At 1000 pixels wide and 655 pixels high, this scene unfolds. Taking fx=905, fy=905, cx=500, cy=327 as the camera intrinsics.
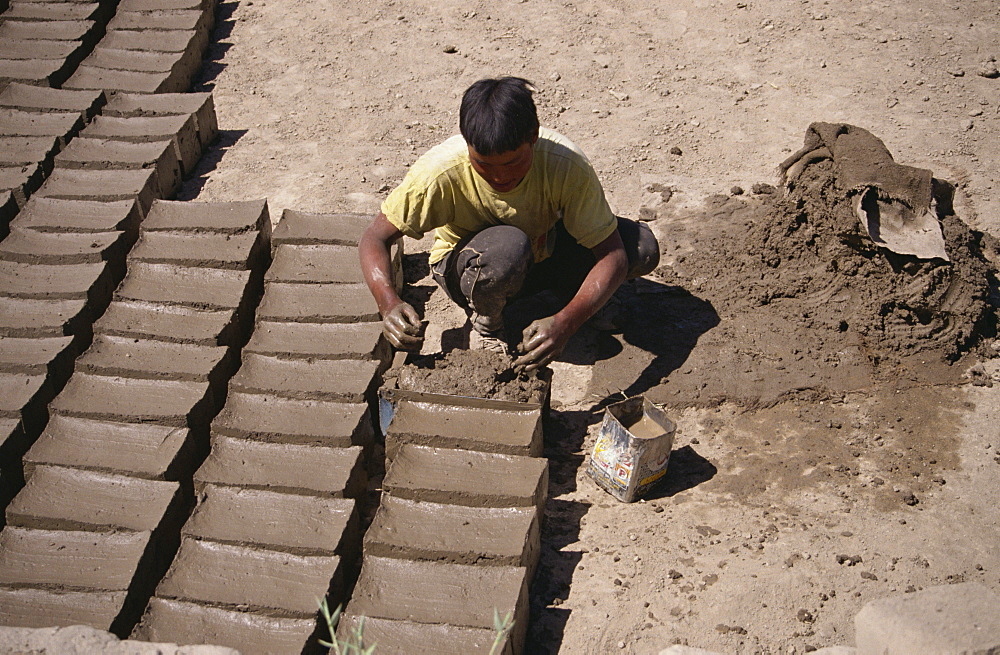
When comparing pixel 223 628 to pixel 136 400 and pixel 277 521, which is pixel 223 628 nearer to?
pixel 277 521

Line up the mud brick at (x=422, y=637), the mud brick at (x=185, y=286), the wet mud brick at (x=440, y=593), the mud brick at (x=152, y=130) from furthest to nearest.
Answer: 1. the mud brick at (x=152, y=130)
2. the mud brick at (x=185, y=286)
3. the wet mud brick at (x=440, y=593)
4. the mud brick at (x=422, y=637)

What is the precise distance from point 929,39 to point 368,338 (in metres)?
4.84

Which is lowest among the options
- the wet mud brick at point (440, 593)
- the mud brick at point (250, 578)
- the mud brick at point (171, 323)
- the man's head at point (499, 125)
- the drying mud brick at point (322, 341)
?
the mud brick at point (250, 578)

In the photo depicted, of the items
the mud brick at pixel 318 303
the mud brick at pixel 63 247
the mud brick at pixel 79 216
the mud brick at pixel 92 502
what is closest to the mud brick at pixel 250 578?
the mud brick at pixel 92 502

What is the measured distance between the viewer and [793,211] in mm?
4594

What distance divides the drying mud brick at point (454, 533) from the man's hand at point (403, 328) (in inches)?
26.0

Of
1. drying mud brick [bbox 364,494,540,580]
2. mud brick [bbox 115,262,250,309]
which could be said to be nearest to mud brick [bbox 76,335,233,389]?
mud brick [bbox 115,262,250,309]

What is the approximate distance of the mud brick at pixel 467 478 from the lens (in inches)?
→ 134

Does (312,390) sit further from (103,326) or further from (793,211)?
(793,211)

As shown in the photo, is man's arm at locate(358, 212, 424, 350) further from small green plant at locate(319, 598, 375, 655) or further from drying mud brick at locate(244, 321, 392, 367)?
small green plant at locate(319, 598, 375, 655)

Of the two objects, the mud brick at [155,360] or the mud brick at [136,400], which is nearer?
the mud brick at [136,400]

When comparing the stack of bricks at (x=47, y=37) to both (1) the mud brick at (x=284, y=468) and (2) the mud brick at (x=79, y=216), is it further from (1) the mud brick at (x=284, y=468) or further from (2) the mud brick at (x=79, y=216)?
(1) the mud brick at (x=284, y=468)

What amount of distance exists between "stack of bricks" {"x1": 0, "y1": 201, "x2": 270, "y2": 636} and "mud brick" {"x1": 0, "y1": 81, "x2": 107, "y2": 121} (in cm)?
148

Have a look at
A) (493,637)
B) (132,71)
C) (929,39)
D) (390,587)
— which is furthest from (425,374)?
(929,39)
